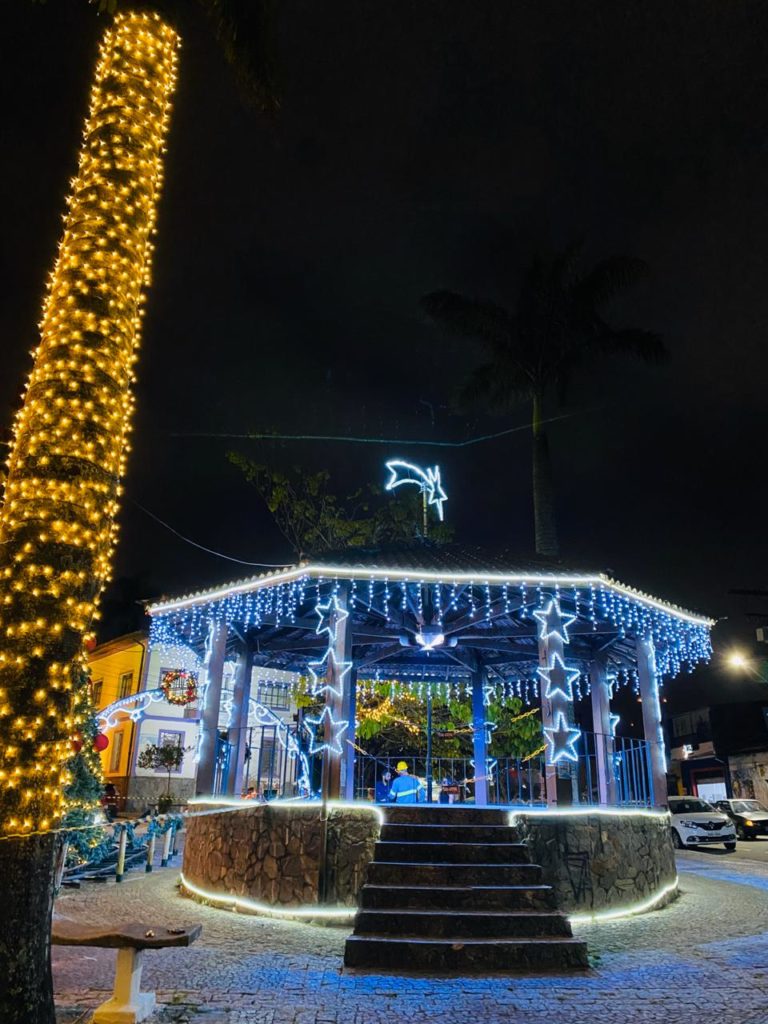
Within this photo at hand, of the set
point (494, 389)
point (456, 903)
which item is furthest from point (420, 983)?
point (494, 389)

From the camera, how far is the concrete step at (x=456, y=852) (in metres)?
7.68

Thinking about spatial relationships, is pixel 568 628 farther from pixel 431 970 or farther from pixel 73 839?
pixel 73 839

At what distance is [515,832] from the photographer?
8062 millimetres

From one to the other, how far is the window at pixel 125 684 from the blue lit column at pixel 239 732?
2127 cm

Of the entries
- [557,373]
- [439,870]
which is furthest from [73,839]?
[557,373]

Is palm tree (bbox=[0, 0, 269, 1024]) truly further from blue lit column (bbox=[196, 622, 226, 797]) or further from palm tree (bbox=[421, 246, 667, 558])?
palm tree (bbox=[421, 246, 667, 558])

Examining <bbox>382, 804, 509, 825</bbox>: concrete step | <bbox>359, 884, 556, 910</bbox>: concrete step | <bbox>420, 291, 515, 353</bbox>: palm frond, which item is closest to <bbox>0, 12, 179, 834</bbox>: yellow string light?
<bbox>359, 884, 556, 910</bbox>: concrete step

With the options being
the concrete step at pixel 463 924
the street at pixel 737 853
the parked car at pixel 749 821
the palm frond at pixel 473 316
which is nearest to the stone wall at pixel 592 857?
the concrete step at pixel 463 924

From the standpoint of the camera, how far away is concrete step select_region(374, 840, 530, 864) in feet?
25.2

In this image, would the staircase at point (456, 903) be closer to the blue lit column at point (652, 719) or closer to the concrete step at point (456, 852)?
the concrete step at point (456, 852)

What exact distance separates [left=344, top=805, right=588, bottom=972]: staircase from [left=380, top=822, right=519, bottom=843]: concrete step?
0.01 meters

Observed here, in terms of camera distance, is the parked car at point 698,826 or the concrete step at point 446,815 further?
the parked car at point 698,826

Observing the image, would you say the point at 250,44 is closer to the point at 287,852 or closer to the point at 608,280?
the point at 287,852

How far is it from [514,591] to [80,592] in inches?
290
